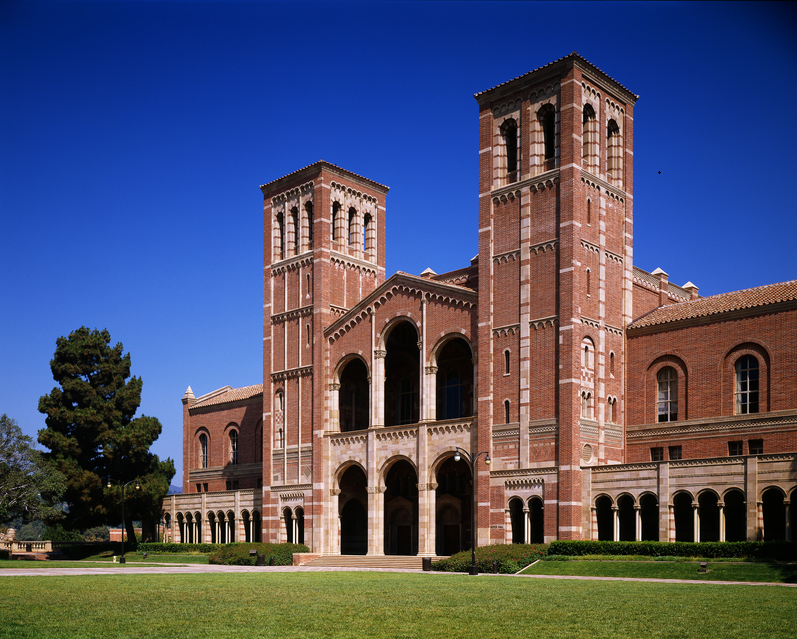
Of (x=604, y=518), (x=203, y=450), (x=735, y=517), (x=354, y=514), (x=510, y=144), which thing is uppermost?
(x=510, y=144)

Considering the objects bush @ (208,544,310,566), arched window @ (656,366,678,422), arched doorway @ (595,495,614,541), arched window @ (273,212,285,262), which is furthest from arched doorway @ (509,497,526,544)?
arched window @ (273,212,285,262)

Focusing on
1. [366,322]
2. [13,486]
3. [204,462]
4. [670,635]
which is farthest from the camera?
[204,462]

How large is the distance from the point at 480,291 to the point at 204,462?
36.6m

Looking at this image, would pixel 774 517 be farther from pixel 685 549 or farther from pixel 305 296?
pixel 305 296

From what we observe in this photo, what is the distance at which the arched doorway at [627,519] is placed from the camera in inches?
1709

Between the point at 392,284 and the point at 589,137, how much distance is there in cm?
1474

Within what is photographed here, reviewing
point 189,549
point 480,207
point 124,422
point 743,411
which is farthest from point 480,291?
point 124,422

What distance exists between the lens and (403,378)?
59875 millimetres

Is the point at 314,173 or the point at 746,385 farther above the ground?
the point at 314,173

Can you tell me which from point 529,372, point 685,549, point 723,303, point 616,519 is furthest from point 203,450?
point 685,549

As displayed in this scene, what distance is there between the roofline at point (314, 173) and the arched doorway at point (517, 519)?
27.4 m

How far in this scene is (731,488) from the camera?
3866 centimetres

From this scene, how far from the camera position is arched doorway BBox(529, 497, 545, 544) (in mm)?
45438

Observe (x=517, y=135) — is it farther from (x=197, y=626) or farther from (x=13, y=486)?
(x=13, y=486)
